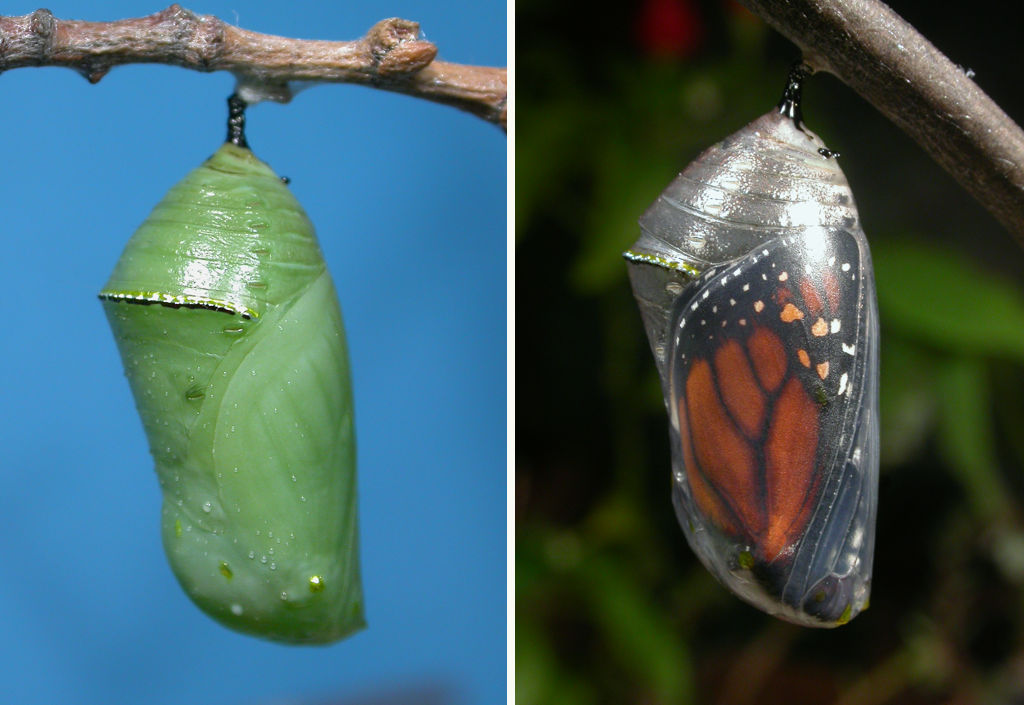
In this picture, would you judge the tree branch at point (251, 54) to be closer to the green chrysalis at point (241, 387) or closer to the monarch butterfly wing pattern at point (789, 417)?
the green chrysalis at point (241, 387)

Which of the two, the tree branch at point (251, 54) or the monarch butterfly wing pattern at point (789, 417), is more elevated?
the tree branch at point (251, 54)

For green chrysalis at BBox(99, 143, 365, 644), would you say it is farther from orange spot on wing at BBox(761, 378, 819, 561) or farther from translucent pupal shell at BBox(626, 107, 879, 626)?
orange spot on wing at BBox(761, 378, 819, 561)

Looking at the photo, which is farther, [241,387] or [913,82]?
[241,387]

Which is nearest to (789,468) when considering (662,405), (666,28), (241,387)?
(241,387)

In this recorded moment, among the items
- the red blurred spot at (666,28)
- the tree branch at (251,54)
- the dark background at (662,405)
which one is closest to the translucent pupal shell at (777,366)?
the tree branch at (251,54)

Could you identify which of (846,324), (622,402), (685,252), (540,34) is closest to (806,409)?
(846,324)

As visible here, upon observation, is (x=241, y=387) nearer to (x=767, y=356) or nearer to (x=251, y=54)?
(x=251, y=54)

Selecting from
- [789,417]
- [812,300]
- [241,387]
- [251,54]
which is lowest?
[241,387]
